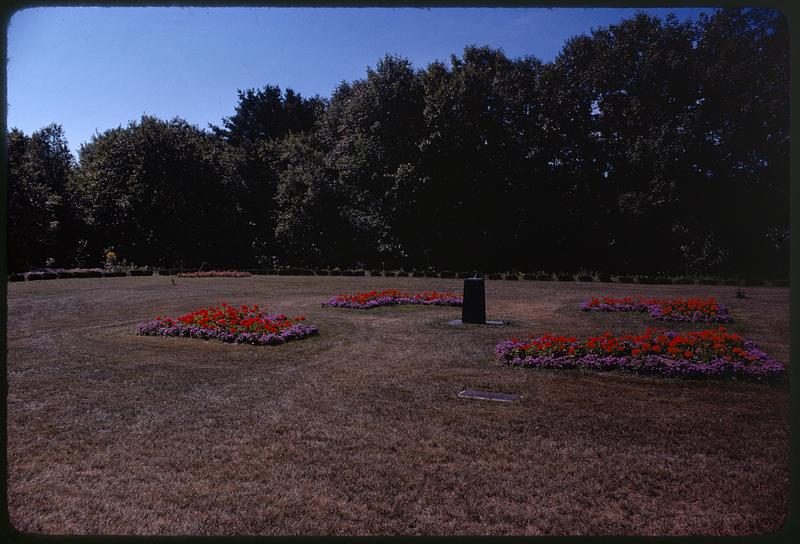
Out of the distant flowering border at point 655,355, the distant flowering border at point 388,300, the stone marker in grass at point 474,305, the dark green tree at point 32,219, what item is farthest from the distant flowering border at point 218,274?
the distant flowering border at point 655,355

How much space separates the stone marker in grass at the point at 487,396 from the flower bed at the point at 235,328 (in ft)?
14.3

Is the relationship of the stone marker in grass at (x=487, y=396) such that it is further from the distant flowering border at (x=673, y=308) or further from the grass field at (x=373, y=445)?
the distant flowering border at (x=673, y=308)

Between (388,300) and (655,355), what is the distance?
27.4 ft

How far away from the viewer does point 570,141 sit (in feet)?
84.1

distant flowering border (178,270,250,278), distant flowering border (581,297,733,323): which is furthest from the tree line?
distant flowering border (581,297,733,323)

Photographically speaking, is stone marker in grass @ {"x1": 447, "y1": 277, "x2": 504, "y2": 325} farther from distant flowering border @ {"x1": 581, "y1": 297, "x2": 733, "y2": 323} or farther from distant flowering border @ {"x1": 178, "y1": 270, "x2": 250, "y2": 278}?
distant flowering border @ {"x1": 178, "y1": 270, "x2": 250, "y2": 278}

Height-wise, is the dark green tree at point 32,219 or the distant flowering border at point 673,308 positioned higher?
the dark green tree at point 32,219

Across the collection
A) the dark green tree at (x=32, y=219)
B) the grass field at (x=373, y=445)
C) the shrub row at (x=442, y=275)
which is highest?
the dark green tree at (x=32, y=219)

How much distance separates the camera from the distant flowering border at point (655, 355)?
23.9ft

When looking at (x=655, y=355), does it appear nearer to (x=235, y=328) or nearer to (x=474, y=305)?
(x=474, y=305)

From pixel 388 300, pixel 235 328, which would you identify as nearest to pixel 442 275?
pixel 388 300

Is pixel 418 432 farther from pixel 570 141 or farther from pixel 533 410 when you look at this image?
pixel 570 141

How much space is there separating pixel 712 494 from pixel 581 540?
1477mm

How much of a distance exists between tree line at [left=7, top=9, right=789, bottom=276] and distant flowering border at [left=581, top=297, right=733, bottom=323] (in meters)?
4.46
